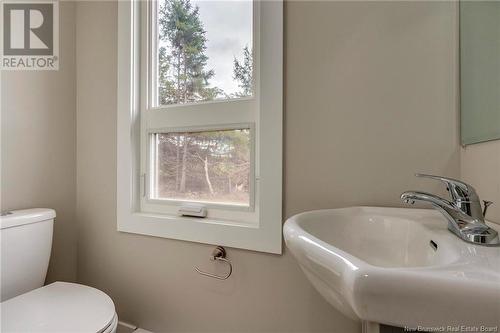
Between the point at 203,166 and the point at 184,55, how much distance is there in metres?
0.57

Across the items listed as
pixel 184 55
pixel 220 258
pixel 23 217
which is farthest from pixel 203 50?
pixel 23 217

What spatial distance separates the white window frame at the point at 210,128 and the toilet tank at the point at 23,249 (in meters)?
0.32

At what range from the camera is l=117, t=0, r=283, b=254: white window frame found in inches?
37.2

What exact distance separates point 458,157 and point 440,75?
26 centimetres

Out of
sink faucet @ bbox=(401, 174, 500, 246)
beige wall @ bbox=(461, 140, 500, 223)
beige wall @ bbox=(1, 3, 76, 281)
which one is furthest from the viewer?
beige wall @ bbox=(1, 3, 76, 281)

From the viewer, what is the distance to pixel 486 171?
625mm

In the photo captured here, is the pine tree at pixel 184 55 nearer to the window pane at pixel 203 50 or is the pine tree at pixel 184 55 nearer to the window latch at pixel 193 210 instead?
the window pane at pixel 203 50

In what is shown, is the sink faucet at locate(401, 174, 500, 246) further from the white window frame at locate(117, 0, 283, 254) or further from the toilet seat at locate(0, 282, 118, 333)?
the toilet seat at locate(0, 282, 118, 333)

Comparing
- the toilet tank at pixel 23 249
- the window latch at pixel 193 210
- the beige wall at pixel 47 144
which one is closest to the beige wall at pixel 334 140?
the window latch at pixel 193 210

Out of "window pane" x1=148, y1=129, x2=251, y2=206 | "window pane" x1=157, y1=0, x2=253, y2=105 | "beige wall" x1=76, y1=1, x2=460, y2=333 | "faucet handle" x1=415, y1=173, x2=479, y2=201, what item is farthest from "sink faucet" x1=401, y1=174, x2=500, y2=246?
"window pane" x1=157, y1=0, x2=253, y2=105

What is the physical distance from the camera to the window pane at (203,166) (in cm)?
109

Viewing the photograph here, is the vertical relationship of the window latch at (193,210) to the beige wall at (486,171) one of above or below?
below

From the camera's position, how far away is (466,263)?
0.36 m

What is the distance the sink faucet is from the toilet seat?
1.01 metres
